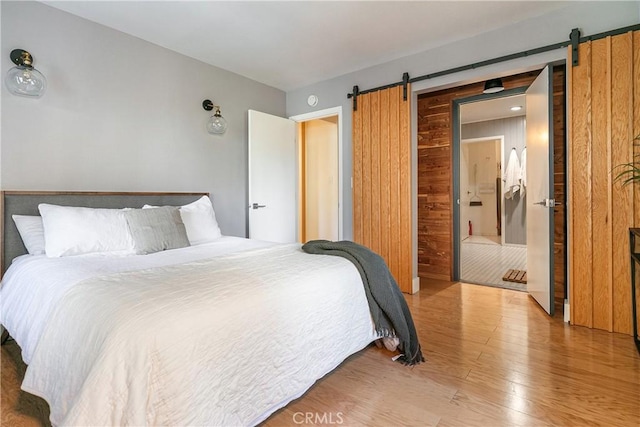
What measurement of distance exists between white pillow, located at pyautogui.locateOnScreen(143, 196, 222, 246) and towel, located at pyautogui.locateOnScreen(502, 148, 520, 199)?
5.71m

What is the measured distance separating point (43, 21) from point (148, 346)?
284 cm

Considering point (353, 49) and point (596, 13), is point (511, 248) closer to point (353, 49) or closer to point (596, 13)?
point (596, 13)

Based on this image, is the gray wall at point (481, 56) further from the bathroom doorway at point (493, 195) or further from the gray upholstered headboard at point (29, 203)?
the gray upholstered headboard at point (29, 203)

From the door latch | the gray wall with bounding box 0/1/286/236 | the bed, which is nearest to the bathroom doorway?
the door latch

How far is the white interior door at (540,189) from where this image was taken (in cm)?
263

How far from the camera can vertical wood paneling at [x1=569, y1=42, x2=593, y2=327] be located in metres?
2.41

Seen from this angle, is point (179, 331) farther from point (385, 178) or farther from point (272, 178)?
point (272, 178)

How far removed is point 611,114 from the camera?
232cm

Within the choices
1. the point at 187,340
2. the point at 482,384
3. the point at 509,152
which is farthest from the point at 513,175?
the point at 187,340

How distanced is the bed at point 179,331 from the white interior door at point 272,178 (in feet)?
6.27

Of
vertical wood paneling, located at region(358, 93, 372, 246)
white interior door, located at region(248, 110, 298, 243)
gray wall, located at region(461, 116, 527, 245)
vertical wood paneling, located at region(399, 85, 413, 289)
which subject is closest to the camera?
vertical wood paneling, located at region(399, 85, 413, 289)

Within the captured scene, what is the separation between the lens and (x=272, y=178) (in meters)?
4.07

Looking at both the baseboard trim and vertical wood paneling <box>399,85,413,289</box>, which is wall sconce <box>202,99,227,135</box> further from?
the baseboard trim

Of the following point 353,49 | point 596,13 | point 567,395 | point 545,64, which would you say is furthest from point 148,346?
point 596,13
